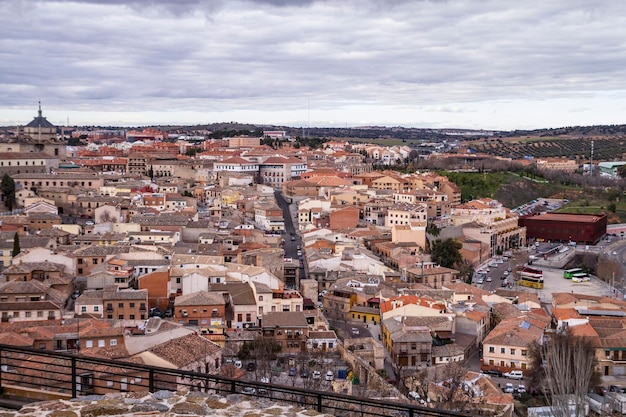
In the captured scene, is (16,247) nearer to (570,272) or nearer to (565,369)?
(565,369)

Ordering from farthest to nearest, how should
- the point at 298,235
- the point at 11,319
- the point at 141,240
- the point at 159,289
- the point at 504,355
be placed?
the point at 298,235 → the point at 141,240 → the point at 159,289 → the point at 504,355 → the point at 11,319

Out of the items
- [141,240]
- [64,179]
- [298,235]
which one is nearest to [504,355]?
[141,240]

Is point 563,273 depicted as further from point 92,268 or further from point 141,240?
point 92,268

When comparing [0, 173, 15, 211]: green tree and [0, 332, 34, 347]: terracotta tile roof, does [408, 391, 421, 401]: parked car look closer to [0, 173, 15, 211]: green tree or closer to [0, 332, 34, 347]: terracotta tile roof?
[0, 332, 34, 347]: terracotta tile roof

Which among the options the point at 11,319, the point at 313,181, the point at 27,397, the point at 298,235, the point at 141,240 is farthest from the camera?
the point at 313,181

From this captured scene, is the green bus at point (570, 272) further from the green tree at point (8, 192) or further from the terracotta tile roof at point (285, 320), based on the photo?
the green tree at point (8, 192)

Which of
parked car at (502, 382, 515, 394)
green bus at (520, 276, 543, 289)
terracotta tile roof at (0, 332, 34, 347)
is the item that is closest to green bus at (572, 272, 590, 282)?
green bus at (520, 276, 543, 289)
